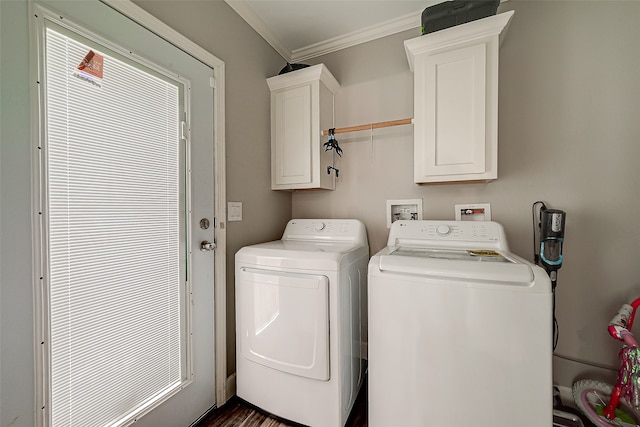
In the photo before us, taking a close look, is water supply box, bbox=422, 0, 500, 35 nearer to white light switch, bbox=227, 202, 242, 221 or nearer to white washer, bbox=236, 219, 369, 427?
white washer, bbox=236, 219, 369, 427

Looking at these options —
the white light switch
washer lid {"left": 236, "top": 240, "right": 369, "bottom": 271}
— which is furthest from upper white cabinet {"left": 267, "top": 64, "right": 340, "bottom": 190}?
washer lid {"left": 236, "top": 240, "right": 369, "bottom": 271}

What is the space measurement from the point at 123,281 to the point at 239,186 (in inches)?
32.4

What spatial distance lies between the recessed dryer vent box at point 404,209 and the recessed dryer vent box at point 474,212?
0.25 metres

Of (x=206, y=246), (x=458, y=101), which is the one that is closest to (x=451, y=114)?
(x=458, y=101)

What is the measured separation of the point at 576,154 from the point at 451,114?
778 millimetres

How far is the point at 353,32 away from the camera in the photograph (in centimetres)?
191

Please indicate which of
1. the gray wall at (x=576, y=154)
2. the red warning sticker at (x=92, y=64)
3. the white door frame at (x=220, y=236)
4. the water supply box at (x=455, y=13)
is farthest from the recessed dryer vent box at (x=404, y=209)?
the red warning sticker at (x=92, y=64)

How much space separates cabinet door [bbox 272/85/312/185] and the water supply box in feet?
2.77

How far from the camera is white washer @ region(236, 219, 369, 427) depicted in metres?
1.24

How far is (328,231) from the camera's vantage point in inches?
71.9

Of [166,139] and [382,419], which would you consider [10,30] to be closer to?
[166,139]

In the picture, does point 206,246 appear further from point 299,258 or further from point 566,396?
point 566,396

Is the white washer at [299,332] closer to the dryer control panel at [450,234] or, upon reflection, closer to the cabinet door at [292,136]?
the dryer control panel at [450,234]

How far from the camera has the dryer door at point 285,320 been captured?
48.7 inches
